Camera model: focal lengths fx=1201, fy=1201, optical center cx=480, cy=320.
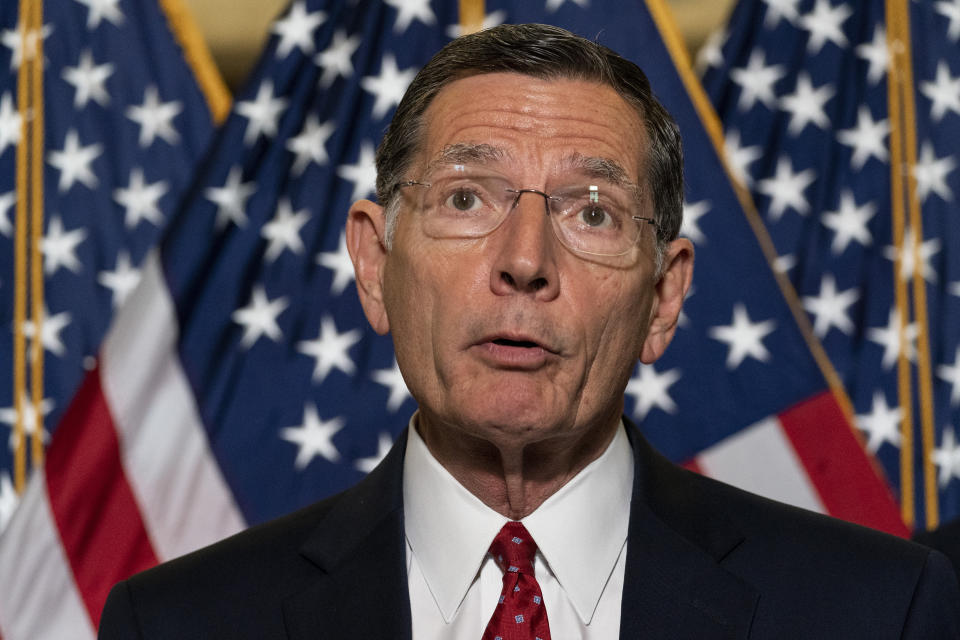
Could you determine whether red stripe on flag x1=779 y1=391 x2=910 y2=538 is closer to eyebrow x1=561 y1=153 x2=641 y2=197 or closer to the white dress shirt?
the white dress shirt

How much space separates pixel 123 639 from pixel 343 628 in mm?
386

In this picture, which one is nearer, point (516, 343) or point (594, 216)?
point (516, 343)

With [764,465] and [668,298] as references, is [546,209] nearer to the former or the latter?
[668,298]

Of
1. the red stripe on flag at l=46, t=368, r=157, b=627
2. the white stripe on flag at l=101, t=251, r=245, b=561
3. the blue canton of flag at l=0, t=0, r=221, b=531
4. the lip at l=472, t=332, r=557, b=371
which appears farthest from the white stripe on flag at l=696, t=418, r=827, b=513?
the blue canton of flag at l=0, t=0, r=221, b=531

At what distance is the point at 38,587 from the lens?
11.3ft

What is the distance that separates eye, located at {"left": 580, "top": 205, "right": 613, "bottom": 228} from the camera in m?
1.98

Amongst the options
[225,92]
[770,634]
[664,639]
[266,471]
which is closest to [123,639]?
[664,639]

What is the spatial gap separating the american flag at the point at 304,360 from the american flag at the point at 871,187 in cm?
17

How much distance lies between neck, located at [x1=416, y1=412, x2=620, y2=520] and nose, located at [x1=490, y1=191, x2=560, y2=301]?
302mm

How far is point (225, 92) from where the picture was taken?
13.7 feet

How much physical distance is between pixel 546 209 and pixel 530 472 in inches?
18.2

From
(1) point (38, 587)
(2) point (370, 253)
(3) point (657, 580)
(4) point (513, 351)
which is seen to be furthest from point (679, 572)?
(1) point (38, 587)

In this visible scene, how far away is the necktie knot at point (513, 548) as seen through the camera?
196cm

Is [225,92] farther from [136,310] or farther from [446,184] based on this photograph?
[446,184]
